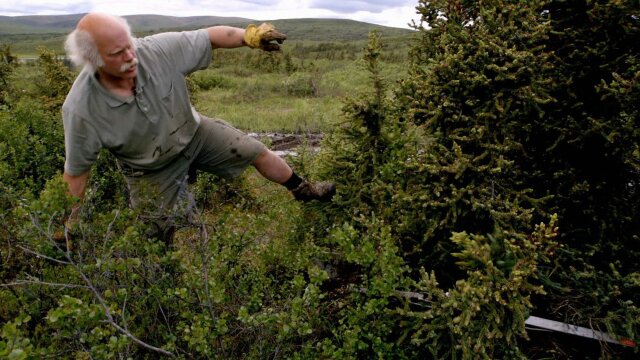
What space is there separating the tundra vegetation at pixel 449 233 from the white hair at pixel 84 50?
3.06ft

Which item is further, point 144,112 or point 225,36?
point 225,36

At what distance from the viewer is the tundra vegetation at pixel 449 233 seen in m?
2.55

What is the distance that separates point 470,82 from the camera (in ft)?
9.78

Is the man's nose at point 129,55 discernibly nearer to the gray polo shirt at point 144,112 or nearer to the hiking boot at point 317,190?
the gray polo shirt at point 144,112

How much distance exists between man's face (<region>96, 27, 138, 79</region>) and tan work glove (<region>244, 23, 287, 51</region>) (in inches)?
36.8

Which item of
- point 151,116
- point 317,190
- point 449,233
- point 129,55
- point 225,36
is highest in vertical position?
point 225,36

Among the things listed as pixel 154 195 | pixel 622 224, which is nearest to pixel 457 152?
pixel 622 224

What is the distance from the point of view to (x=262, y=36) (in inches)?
148

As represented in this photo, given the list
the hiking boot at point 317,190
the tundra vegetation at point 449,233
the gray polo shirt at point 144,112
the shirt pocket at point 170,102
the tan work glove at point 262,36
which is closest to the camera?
the tundra vegetation at point 449,233

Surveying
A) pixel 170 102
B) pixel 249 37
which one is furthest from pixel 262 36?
pixel 170 102

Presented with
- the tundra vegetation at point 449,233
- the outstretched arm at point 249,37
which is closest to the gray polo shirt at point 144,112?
the outstretched arm at point 249,37

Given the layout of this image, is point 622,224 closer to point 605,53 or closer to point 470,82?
point 605,53

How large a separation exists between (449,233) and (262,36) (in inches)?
84.2

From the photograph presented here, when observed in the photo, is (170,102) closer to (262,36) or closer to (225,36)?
(225,36)
